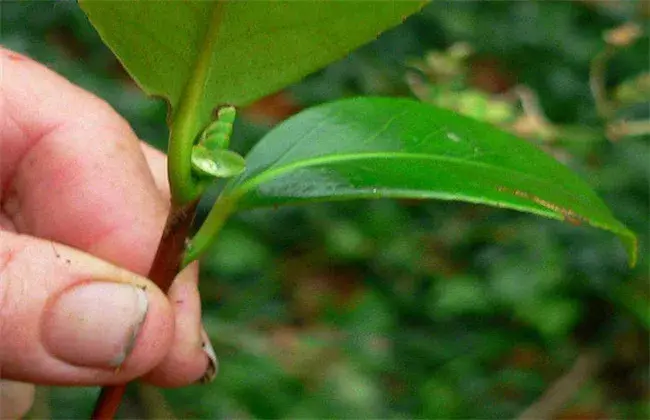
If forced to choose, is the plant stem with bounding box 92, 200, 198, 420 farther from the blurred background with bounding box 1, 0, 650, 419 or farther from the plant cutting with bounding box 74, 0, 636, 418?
the blurred background with bounding box 1, 0, 650, 419

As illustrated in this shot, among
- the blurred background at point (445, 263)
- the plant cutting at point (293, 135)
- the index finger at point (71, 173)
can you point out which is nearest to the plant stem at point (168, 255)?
the plant cutting at point (293, 135)

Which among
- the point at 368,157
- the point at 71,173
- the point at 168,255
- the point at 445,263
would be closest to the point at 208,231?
the point at 168,255

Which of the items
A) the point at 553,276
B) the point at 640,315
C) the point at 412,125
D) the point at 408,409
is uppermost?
the point at 412,125

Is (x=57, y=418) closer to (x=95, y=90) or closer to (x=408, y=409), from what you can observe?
(x=95, y=90)

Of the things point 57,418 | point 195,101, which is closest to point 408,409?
point 57,418

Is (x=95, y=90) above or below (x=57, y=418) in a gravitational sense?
above

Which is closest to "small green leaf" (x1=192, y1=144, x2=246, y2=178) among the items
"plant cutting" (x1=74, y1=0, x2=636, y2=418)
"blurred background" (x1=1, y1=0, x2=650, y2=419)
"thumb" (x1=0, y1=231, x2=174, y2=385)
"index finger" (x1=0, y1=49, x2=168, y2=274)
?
"plant cutting" (x1=74, y1=0, x2=636, y2=418)
